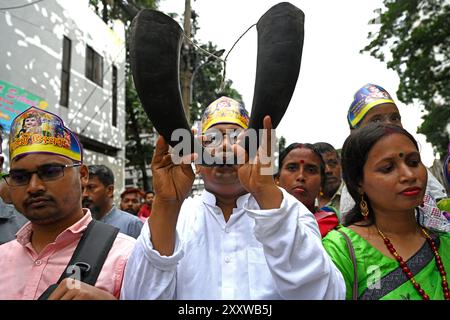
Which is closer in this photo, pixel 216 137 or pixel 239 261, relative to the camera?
pixel 239 261

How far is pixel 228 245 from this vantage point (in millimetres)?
1792

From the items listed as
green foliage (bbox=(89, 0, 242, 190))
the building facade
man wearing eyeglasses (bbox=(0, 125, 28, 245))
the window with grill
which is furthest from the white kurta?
the window with grill

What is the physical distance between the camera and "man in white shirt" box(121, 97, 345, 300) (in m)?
1.50

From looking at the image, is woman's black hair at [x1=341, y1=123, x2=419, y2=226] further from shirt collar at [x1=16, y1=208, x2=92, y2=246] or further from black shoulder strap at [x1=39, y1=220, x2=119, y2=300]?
shirt collar at [x1=16, y1=208, x2=92, y2=246]

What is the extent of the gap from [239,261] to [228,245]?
0.09 m

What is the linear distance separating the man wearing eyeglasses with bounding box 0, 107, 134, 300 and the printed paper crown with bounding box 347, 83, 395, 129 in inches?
69.4

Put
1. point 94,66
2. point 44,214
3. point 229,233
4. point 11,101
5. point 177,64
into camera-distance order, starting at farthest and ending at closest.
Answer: point 94,66
point 11,101
point 44,214
point 229,233
point 177,64

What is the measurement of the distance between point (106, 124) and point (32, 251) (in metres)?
11.1

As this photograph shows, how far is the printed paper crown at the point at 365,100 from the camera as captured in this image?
2.80 meters

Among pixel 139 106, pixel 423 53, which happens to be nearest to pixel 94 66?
pixel 139 106

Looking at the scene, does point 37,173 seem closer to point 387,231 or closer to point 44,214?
point 44,214

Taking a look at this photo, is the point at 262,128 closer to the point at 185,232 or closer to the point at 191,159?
the point at 191,159

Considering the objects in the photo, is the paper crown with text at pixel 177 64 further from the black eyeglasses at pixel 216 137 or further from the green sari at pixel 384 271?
the green sari at pixel 384 271

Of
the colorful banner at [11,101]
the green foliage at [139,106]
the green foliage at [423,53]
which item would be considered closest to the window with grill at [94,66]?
the green foliage at [139,106]
